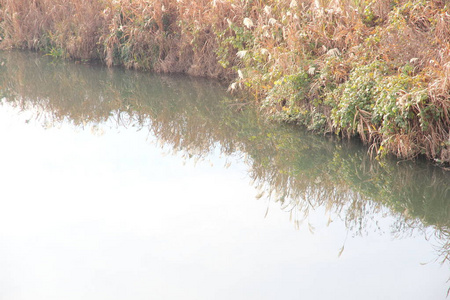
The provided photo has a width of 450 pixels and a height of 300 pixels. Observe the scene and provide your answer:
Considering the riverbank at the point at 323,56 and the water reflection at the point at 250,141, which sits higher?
the riverbank at the point at 323,56

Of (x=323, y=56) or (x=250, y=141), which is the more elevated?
(x=323, y=56)

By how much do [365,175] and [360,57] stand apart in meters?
1.71

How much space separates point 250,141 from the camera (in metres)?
7.25

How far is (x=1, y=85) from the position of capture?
1111cm

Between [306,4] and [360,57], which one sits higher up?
[306,4]

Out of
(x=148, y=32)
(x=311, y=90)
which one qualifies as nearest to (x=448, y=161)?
(x=311, y=90)

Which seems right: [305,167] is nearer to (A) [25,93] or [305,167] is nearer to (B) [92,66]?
(A) [25,93]

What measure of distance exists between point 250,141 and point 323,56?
156 centimetres

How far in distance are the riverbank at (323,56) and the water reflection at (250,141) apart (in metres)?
0.31

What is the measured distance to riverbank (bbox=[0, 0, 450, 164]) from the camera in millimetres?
5785

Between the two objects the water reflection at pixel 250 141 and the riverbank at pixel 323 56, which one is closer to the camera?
the water reflection at pixel 250 141

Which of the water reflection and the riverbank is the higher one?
the riverbank

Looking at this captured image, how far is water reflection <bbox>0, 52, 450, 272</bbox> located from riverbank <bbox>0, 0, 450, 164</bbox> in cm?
31

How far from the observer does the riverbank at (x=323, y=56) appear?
228 inches
